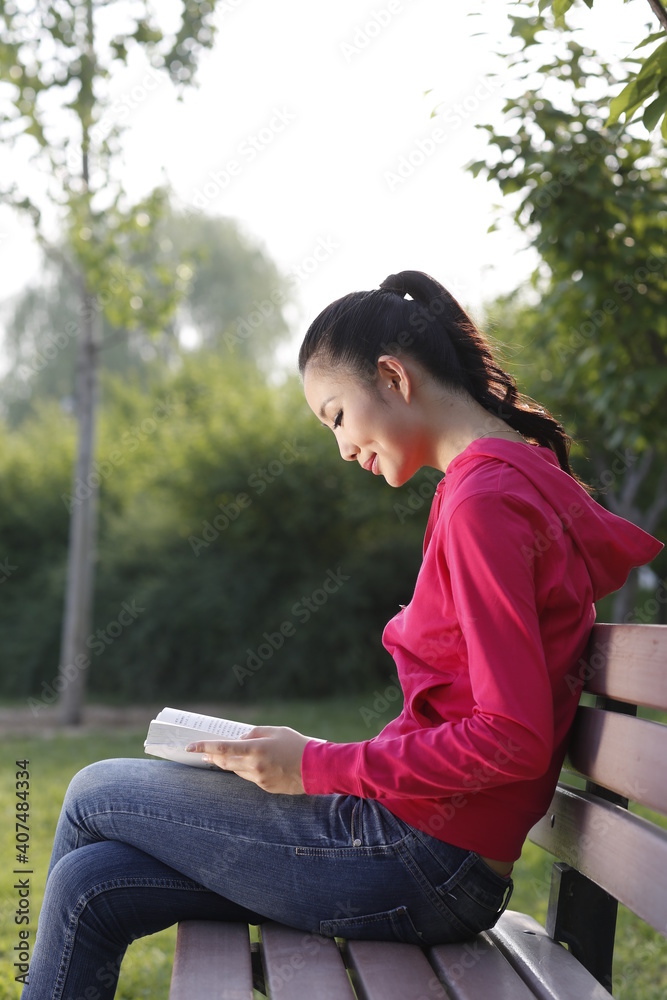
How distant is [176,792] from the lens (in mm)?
1574

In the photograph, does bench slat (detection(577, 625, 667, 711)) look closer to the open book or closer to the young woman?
the young woman

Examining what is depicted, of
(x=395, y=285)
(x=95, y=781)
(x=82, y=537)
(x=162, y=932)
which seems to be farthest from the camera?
(x=82, y=537)

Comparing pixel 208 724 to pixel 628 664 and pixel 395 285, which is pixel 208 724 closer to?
pixel 628 664

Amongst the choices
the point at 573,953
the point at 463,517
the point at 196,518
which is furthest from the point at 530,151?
the point at 196,518

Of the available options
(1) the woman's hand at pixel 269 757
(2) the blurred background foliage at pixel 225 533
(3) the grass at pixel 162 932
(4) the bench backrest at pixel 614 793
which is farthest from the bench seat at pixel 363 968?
(2) the blurred background foliage at pixel 225 533

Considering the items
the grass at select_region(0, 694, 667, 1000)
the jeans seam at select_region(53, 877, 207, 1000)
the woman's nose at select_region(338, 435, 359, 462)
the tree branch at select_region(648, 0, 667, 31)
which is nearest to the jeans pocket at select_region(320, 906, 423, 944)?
the jeans seam at select_region(53, 877, 207, 1000)

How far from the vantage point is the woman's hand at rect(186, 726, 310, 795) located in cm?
146

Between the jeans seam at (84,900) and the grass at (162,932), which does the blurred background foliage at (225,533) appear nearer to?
the grass at (162,932)

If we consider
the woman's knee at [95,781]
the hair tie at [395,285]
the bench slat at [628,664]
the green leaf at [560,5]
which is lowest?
the woman's knee at [95,781]

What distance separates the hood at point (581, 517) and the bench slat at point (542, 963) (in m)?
0.59

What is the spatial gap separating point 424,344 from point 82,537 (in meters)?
6.00

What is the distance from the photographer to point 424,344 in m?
1.67

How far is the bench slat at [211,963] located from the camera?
135cm

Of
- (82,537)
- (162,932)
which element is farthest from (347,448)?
(82,537)
